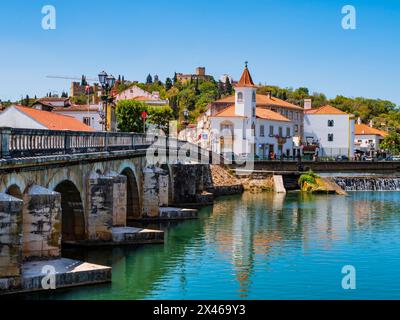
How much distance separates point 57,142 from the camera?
93.6ft

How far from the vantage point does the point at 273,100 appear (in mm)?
111750

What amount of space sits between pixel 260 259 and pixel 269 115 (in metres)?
68.7

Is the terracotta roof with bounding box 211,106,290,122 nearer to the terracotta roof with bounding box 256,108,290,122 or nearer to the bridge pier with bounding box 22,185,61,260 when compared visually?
the terracotta roof with bounding box 256,108,290,122

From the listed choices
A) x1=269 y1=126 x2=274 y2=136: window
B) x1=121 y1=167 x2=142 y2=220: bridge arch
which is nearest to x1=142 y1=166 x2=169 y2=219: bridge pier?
x1=121 y1=167 x2=142 y2=220: bridge arch

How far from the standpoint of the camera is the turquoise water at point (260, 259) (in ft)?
88.5

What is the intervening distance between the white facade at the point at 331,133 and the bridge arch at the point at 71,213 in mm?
82262

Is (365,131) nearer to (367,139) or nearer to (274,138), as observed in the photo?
(367,139)

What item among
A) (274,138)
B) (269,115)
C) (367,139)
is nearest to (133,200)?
(274,138)

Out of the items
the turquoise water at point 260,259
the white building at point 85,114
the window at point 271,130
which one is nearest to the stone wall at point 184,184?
the turquoise water at point 260,259

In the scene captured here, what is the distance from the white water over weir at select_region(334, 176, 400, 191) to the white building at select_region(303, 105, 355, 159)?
31.9 metres

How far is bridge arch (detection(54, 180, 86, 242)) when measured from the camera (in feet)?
107

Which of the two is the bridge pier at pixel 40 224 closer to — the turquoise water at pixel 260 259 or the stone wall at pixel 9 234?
the turquoise water at pixel 260 259

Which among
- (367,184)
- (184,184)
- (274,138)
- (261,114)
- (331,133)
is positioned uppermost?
(261,114)
